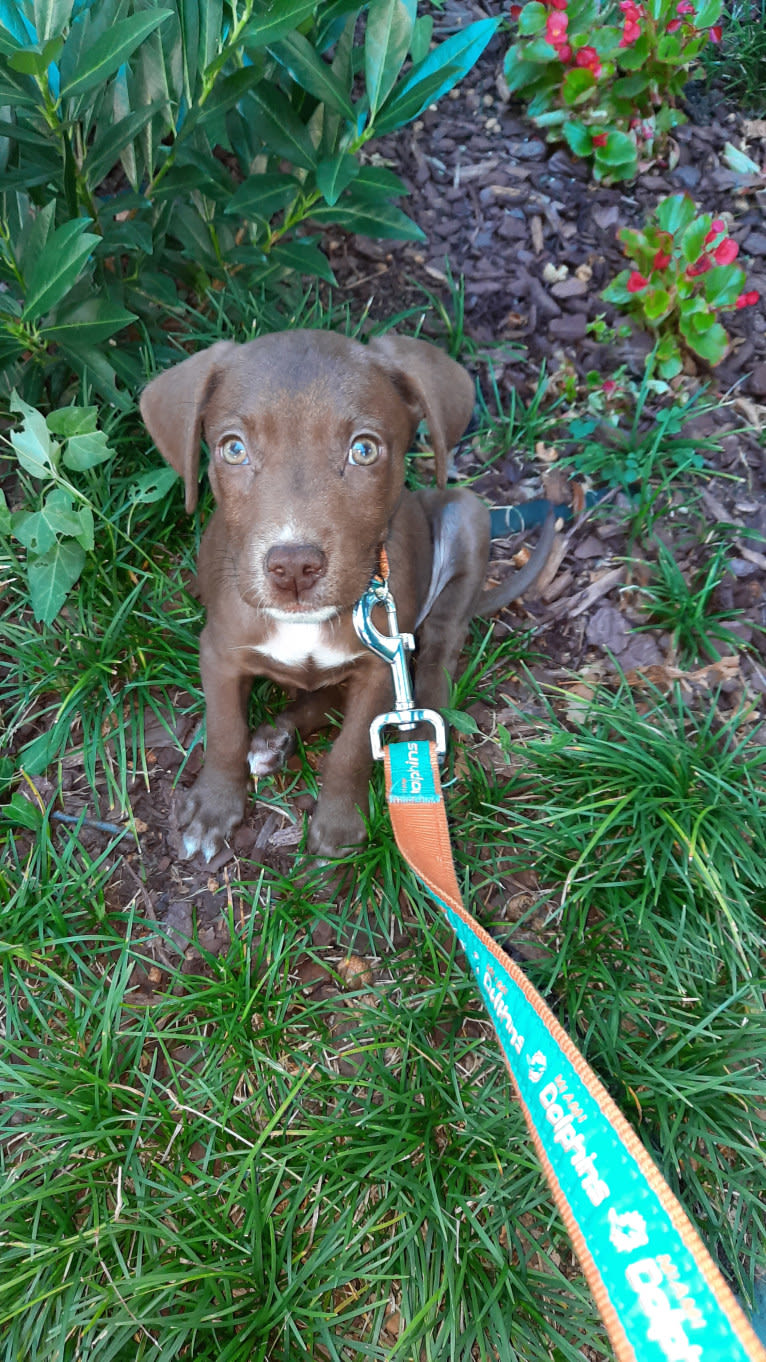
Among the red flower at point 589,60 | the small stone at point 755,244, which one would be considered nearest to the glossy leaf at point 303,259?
the red flower at point 589,60

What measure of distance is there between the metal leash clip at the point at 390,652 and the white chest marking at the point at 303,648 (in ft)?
0.30

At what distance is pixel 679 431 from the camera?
4.05 meters

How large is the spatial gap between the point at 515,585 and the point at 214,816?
4.66 feet

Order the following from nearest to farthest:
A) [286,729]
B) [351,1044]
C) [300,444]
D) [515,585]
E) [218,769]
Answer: [300,444], [351,1044], [218,769], [286,729], [515,585]

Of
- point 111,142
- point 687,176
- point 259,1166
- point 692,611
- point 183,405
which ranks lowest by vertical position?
point 259,1166

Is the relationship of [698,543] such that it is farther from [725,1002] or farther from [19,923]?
[19,923]

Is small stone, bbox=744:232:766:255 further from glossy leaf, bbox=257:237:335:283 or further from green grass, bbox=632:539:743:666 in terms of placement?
glossy leaf, bbox=257:237:335:283

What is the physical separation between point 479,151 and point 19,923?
13.9ft

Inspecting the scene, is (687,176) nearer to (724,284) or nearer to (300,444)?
(724,284)

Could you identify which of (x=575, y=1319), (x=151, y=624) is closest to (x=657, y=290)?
(x=151, y=624)

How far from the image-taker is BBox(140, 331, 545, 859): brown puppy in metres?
2.43

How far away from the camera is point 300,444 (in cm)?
246

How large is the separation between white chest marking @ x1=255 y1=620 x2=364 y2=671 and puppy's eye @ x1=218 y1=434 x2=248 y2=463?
1.58ft

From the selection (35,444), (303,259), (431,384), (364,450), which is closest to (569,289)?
(303,259)
